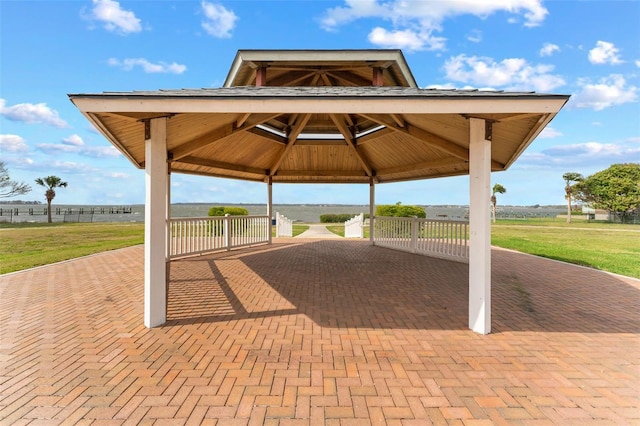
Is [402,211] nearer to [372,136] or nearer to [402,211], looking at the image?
[402,211]

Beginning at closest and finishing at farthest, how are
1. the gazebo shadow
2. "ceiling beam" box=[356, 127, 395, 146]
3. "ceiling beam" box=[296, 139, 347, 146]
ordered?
the gazebo shadow → "ceiling beam" box=[356, 127, 395, 146] → "ceiling beam" box=[296, 139, 347, 146]

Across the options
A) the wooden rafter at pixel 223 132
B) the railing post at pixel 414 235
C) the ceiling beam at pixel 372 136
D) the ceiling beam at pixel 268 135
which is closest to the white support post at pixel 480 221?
the wooden rafter at pixel 223 132

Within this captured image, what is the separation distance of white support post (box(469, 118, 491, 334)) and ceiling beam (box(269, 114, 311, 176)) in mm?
3881

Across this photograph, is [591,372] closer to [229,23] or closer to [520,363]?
[520,363]

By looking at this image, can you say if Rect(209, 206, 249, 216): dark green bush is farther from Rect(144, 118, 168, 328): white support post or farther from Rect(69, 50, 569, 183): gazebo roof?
Rect(144, 118, 168, 328): white support post

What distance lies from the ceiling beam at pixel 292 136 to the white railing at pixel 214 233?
2.13 m

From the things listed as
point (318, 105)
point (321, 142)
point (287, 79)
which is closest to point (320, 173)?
point (321, 142)

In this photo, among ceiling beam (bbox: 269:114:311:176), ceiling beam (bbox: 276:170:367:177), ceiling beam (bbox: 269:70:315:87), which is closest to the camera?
ceiling beam (bbox: 269:114:311:176)

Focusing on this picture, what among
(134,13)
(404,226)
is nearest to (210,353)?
(134,13)

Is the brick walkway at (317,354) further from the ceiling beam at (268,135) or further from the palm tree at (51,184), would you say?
the palm tree at (51,184)

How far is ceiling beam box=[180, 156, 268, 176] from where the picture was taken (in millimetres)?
8440

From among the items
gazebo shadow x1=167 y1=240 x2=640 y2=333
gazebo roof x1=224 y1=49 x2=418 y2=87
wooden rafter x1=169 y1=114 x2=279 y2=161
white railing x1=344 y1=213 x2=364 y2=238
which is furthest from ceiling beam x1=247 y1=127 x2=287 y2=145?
white railing x1=344 y1=213 x2=364 y2=238

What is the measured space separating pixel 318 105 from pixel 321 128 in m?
6.29

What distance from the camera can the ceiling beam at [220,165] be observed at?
8.44m
